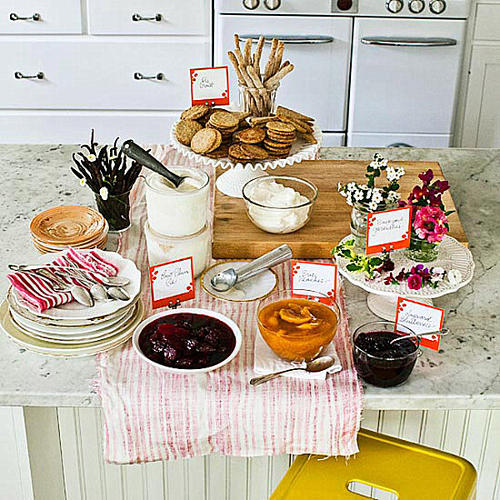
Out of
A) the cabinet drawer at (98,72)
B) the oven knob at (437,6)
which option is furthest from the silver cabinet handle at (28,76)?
the oven knob at (437,6)

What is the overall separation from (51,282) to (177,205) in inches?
11.8

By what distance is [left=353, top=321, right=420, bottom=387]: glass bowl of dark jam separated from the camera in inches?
57.2

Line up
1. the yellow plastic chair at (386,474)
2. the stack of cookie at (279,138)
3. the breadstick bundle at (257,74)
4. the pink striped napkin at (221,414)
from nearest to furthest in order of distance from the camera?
the pink striped napkin at (221,414) → the yellow plastic chair at (386,474) → the stack of cookie at (279,138) → the breadstick bundle at (257,74)

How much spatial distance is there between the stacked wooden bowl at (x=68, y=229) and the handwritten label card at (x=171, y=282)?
253mm

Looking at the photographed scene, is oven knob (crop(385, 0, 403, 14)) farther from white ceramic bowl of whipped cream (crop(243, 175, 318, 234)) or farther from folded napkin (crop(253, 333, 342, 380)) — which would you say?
folded napkin (crop(253, 333, 342, 380))

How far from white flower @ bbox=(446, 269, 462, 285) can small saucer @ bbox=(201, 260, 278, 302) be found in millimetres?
369

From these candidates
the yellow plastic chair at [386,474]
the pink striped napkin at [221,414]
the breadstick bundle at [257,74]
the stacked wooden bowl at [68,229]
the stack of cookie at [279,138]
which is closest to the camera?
the pink striped napkin at [221,414]

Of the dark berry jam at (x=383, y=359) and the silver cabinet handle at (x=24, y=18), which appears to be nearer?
the dark berry jam at (x=383, y=359)

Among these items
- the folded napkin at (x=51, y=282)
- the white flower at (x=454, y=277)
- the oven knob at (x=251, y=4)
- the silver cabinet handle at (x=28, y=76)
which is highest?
the oven knob at (x=251, y=4)

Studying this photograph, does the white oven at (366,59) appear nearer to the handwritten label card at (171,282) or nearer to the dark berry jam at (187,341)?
the handwritten label card at (171,282)

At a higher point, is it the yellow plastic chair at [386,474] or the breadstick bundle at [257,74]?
the breadstick bundle at [257,74]

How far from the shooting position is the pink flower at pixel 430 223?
1607mm

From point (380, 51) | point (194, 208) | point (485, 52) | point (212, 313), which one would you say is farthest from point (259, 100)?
point (485, 52)

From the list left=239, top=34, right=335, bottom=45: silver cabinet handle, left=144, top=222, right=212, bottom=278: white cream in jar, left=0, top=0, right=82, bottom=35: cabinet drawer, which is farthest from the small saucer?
left=0, top=0, right=82, bottom=35: cabinet drawer
